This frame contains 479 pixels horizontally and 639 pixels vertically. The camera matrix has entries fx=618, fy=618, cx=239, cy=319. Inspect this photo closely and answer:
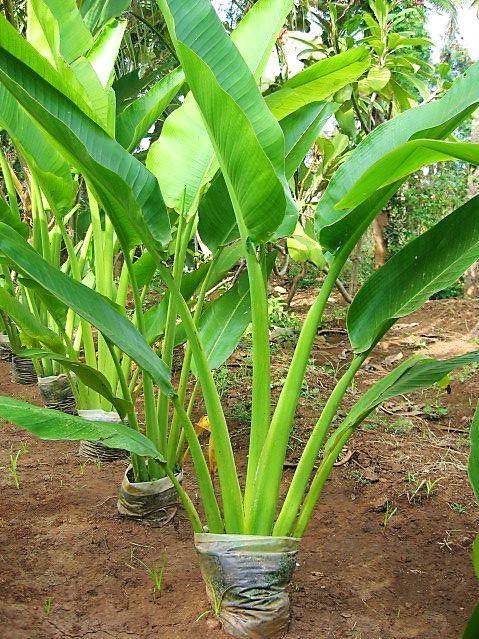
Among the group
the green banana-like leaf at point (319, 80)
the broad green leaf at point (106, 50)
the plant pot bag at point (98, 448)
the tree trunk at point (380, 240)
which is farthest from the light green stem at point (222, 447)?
the tree trunk at point (380, 240)

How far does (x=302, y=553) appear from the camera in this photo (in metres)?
1.52

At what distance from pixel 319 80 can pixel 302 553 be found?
115 centimetres

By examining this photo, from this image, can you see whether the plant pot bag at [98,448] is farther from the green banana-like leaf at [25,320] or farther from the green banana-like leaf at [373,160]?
the green banana-like leaf at [373,160]

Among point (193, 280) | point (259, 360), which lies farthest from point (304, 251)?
point (259, 360)

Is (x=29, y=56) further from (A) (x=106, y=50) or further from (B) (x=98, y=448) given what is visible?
(B) (x=98, y=448)

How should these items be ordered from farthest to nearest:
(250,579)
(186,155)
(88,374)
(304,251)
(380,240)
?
(380,240) < (304,251) < (186,155) < (88,374) < (250,579)

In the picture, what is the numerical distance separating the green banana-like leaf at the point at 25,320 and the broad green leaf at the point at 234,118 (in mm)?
658

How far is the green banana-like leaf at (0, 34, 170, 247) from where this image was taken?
999 millimetres

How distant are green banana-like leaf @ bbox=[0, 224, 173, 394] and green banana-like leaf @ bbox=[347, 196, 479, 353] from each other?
43 centimetres

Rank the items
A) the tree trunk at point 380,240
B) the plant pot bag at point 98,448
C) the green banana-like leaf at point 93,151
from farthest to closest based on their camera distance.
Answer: the tree trunk at point 380,240, the plant pot bag at point 98,448, the green banana-like leaf at point 93,151

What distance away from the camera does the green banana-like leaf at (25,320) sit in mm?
1503

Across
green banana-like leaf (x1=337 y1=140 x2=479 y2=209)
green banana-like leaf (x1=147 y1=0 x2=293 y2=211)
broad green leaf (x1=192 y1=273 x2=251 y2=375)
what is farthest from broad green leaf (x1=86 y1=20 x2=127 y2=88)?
green banana-like leaf (x1=337 y1=140 x2=479 y2=209)

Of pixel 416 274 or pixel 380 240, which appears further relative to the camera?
pixel 380 240

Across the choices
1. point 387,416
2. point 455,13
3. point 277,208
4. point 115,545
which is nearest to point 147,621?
point 115,545
